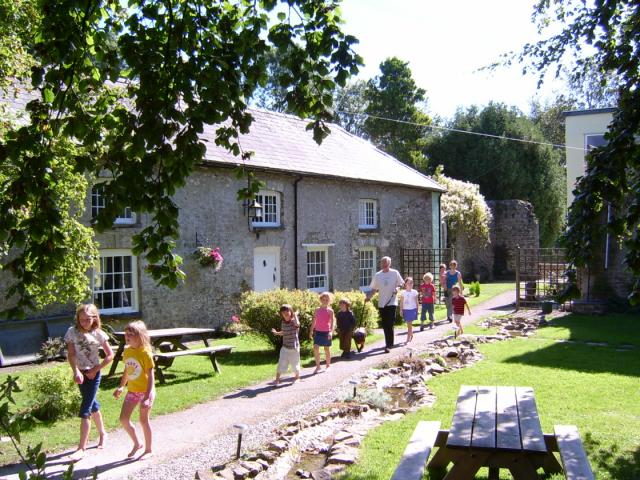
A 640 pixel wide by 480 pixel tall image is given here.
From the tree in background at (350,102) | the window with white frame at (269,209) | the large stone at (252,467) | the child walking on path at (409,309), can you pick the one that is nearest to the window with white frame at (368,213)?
the window with white frame at (269,209)

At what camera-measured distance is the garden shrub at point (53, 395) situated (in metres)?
8.02

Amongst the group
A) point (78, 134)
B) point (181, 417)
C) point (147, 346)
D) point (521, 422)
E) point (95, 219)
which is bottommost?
point (181, 417)

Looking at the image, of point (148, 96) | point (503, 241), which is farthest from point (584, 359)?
point (503, 241)

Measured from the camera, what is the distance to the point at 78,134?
3867mm

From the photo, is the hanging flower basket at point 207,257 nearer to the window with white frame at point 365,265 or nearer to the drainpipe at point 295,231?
the drainpipe at point 295,231

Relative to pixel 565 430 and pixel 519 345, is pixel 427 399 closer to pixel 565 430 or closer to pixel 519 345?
pixel 565 430

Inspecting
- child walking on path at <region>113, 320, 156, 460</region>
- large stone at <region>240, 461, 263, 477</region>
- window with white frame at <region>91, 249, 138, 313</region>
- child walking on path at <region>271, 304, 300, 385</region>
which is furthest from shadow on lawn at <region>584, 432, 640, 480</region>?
window with white frame at <region>91, 249, 138, 313</region>

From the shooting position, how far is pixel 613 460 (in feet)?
19.9

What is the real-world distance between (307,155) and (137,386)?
1373 cm

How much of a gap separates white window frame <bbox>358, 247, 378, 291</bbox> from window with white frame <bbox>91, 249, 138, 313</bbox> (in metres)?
8.87

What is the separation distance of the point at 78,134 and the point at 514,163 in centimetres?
3718

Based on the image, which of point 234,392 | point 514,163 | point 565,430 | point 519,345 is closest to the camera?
point 565,430

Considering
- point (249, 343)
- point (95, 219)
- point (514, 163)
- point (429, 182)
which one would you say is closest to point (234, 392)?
point (249, 343)

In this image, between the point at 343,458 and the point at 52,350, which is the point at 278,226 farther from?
the point at 343,458
